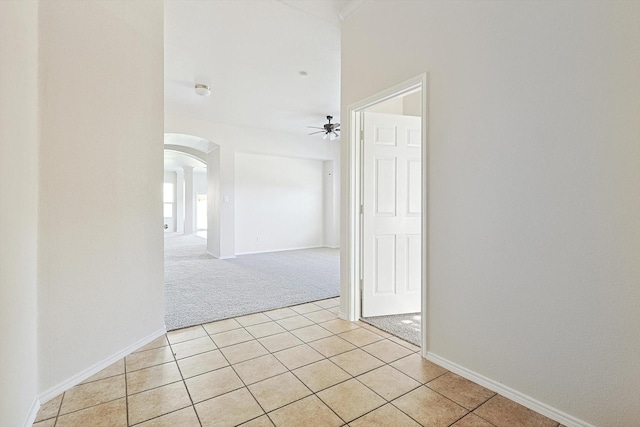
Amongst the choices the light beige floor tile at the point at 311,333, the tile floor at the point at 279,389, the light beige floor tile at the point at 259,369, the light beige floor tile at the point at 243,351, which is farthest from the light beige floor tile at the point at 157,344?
the light beige floor tile at the point at 311,333

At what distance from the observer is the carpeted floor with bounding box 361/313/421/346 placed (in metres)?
2.44

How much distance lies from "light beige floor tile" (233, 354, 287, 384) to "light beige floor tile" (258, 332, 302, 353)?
0.50 feet

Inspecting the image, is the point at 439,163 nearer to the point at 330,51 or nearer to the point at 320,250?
the point at 330,51

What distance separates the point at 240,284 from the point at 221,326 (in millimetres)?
1438

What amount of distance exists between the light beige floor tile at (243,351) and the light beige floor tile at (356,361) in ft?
1.81

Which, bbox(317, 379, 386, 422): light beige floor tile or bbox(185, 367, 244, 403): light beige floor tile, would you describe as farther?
bbox(185, 367, 244, 403): light beige floor tile

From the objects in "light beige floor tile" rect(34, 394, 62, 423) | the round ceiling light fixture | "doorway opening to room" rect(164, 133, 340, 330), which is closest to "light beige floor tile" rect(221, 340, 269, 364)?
"doorway opening to room" rect(164, 133, 340, 330)

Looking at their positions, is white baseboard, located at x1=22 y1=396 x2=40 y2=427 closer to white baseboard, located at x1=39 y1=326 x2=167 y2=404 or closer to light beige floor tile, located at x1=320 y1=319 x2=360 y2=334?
white baseboard, located at x1=39 y1=326 x2=167 y2=404

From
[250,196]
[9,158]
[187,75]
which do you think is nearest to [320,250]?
[250,196]

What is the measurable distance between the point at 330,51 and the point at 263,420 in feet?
11.1

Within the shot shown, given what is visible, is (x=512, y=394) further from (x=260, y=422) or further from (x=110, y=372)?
(x=110, y=372)

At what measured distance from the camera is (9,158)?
126 centimetres

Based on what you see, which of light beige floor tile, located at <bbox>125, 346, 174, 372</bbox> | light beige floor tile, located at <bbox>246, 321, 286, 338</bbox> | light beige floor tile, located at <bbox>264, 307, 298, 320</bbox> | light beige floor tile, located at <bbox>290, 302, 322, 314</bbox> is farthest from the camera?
light beige floor tile, located at <bbox>290, 302, 322, 314</bbox>

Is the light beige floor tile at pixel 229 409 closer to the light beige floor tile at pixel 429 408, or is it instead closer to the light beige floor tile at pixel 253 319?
the light beige floor tile at pixel 429 408
